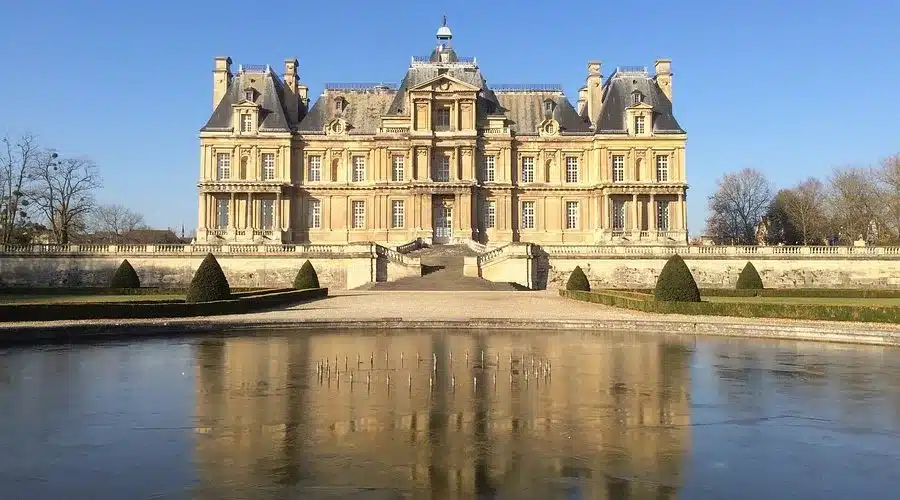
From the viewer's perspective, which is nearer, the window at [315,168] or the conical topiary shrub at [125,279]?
the conical topiary shrub at [125,279]

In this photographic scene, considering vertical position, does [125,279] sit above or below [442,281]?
above

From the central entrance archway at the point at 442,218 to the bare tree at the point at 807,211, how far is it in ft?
99.9

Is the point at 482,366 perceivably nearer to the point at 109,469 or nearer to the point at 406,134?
the point at 109,469

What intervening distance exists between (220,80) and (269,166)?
744cm

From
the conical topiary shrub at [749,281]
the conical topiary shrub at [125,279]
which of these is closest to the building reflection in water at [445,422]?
the conical topiary shrub at [125,279]

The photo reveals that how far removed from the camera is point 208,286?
23562mm

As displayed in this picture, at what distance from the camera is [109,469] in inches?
263

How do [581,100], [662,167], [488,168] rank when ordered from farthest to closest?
[581,100] < [488,168] < [662,167]

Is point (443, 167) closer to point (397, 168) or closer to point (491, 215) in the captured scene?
point (397, 168)

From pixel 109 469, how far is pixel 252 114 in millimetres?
44279

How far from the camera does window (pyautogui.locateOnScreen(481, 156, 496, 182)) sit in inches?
1934

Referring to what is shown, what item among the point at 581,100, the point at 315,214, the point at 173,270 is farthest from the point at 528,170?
the point at 173,270

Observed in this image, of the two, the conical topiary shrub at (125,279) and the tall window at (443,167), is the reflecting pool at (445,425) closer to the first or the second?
the conical topiary shrub at (125,279)

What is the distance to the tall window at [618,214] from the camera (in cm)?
4841
